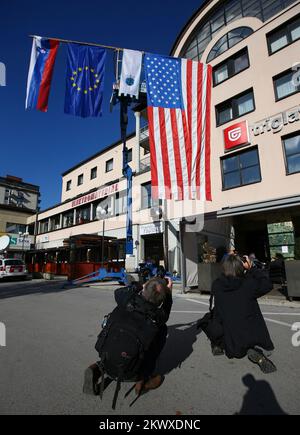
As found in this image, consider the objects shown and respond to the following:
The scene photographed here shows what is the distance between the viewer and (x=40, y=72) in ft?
32.9

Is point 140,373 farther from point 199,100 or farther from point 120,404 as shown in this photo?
point 199,100

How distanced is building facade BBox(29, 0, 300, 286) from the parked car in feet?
21.7

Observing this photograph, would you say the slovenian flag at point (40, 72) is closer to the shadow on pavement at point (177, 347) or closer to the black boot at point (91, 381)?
the shadow on pavement at point (177, 347)

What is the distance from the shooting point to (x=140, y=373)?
8.32 feet

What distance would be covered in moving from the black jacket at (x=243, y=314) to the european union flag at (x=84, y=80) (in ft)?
31.2

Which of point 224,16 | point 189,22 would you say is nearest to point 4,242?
point 189,22

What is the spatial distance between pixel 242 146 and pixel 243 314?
1250 centimetres

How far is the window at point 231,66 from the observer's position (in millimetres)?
15016

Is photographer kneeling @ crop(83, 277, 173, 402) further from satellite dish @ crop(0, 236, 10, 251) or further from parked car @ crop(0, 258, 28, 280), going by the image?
satellite dish @ crop(0, 236, 10, 251)

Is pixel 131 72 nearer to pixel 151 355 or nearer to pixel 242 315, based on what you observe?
pixel 242 315

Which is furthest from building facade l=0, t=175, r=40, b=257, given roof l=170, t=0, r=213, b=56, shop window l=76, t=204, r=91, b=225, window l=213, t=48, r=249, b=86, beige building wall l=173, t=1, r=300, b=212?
window l=213, t=48, r=249, b=86

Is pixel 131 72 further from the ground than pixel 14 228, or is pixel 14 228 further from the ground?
pixel 131 72

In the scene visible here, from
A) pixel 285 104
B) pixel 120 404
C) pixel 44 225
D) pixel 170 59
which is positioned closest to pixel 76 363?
pixel 120 404
